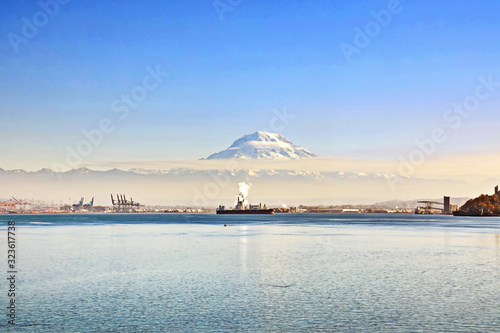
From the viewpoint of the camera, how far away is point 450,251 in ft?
265

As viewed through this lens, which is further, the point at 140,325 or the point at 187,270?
the point at 187,270

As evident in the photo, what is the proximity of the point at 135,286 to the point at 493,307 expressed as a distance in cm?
2868

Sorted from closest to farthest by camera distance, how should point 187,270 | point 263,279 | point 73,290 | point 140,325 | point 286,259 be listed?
point 140,325 → point 73,290 → point 263,279 → point 187,270 → point 286,259

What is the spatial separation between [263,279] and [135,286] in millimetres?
11984

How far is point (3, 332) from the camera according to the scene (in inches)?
1184

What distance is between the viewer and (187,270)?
187 ft

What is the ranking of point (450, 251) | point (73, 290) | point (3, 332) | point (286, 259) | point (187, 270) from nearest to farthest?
point (3, 332) → point (73, 290) → point (187, 270) → point (286, 259) → point (450, 251)

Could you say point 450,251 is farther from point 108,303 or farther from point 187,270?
point 108,303

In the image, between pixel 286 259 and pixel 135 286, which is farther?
pixel 286 259

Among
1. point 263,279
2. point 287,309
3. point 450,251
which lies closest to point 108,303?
point 287,309

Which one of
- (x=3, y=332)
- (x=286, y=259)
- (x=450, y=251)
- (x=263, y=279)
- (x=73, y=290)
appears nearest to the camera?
(x=3, y=332)

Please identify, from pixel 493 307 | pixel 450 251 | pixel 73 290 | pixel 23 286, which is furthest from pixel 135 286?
pixel 450 251

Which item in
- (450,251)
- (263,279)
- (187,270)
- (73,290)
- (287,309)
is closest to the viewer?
(287,309)

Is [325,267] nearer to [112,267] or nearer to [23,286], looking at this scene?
[112,267]
